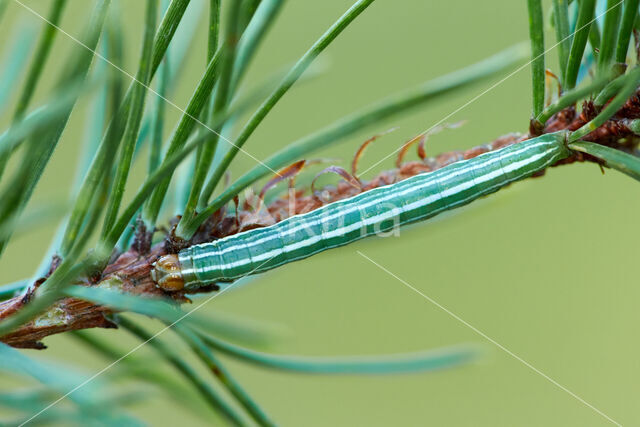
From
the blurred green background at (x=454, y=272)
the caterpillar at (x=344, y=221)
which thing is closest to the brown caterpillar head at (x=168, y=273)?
the caterpillar at (x=344, y=221)

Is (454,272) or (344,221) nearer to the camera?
(344,221)

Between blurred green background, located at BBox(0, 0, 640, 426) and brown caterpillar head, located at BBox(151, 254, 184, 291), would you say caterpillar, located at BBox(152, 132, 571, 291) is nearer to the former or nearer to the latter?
brown caterpillar head, located at BBox(151, 254, 184, 291)

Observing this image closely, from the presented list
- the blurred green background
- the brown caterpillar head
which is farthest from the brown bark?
the blurred green background

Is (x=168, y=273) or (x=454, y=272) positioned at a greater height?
(x=168, y=273)

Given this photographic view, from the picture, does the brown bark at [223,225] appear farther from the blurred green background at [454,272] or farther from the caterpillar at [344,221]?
the blurred green background at [454,272]

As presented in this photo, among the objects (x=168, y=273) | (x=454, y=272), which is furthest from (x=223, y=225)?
(x=454, y=272)

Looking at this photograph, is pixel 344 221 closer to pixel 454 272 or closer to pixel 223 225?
pixel 223 225

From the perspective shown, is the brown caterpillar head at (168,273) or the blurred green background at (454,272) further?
the blurred green background at (454,272)
